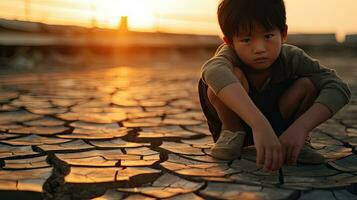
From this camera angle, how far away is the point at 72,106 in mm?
3396

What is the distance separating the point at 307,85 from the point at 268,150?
44 cm

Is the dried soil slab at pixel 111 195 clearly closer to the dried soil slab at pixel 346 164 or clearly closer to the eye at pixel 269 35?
the eye at pixel 269 35

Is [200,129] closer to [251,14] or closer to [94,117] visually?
[94,117]

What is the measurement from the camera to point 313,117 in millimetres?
1526

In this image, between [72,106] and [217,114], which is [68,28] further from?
[217,114]

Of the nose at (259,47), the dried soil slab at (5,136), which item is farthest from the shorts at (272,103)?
the dried soil slab at (5,136)

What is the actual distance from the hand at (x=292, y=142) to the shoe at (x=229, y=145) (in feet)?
0.88

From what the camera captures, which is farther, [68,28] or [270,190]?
[68,28]

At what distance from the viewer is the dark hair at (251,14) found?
4.99 feet

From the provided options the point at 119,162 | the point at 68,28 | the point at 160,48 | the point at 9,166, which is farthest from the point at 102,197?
the point at 160,48

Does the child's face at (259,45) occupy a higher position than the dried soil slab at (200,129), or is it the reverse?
the child's face at (259,45)

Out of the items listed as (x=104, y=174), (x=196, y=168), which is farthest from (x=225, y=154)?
(x=104, y=174)

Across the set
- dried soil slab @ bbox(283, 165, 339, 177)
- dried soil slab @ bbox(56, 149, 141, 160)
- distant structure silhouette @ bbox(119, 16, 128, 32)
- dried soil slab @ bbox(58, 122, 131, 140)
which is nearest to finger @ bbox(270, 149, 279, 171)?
dried soil slab @ bbox(283, 165, 339, 177)

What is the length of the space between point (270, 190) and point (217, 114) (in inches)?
20.2
